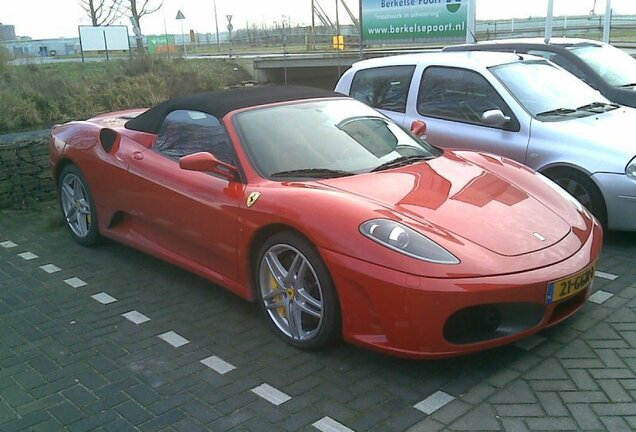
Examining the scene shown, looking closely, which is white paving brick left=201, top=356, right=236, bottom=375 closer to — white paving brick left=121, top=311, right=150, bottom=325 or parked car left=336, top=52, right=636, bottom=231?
white paving brick left=121, top=311, right=150, bottom=325

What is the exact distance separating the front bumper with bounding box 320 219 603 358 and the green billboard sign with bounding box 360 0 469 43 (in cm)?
1552

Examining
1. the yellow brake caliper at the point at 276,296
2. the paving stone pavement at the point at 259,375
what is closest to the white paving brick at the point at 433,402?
the paving stone pavement at the point at 259,375

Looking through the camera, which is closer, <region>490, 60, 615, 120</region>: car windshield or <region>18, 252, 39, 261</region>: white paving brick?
<region>18, 252, 39, 261</region>: white paving brick

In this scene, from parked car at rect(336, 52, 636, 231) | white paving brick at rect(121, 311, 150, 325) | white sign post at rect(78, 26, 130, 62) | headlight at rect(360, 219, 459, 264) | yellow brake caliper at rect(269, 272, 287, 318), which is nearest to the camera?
headlight at rect(360, 219, 459, 264)

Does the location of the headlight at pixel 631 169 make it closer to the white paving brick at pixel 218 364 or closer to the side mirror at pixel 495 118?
the side mirror at pixel 495 118

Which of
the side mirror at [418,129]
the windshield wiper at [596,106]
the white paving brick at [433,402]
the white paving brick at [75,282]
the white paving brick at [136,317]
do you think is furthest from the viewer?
the windshield wiper at [596,106]

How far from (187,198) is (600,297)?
2.74 meters

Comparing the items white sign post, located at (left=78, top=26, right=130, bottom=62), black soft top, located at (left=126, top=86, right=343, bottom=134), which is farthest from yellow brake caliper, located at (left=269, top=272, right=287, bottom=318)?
white sign post, located at (left=78, top=26, right=130, bottom=62)

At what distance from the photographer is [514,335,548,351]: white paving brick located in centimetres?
341

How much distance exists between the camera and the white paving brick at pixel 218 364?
336 centimetres

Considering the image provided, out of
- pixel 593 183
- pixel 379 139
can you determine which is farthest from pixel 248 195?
pixel 593 183

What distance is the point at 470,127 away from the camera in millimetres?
5746

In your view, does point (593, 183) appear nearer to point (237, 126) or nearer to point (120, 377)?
point (237, 126)

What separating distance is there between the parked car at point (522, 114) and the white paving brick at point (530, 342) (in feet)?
6.11
